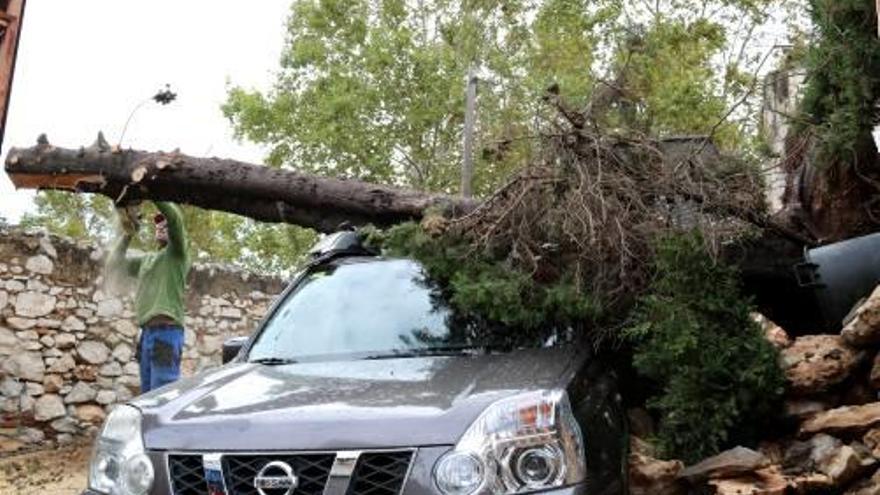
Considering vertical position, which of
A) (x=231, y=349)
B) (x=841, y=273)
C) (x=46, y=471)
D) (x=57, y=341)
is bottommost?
(x=46, y=471)

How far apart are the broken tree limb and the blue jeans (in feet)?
3.58

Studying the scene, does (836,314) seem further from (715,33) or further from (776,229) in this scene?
(715,33)

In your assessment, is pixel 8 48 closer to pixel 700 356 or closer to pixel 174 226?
pixel 174 226

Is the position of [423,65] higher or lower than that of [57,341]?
higher

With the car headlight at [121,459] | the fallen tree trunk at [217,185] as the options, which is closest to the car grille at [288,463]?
the car headlight at [121,459]

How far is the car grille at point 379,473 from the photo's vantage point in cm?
300

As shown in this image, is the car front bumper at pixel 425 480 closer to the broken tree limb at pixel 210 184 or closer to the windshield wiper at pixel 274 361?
the windshield wiper at pixel 274 361

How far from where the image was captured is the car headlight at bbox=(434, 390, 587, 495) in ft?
9.82

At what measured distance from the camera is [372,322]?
4.46 meters

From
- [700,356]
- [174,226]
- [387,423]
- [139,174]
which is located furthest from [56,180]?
[700,356]

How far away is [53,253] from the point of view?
31.5ft

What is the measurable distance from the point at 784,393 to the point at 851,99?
1.76 metres

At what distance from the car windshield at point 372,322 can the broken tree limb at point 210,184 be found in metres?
1.63

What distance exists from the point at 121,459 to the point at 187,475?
0.35 m
